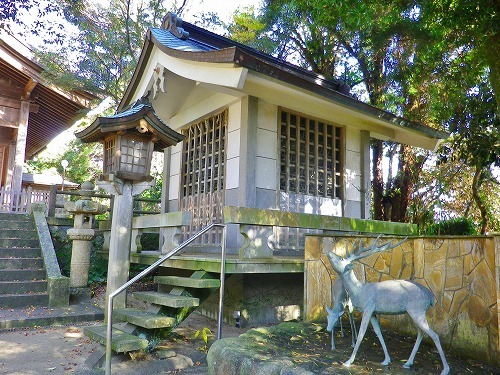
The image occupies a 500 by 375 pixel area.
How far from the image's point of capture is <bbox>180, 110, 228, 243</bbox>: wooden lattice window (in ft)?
24.7

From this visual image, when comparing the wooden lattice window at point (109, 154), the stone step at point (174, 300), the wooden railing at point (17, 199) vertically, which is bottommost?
the stone step at point (174, 300)

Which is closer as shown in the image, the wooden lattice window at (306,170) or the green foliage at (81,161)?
the wooden lattice window at (306,170)

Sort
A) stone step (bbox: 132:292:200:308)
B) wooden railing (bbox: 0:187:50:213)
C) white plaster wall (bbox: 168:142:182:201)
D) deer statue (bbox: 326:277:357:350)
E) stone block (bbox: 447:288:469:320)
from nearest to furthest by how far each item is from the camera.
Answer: deer statue (bbox: 326:277:357:350) < stone block (bbox: 447:288:469:320) < stone step (bbox: 132:292:200:308) < white plaster wall (bbox: 168:142:182:201) < wooden railing (bbox: 0:187:50:213)

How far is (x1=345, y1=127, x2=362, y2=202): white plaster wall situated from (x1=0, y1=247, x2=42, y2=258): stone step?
619 cm

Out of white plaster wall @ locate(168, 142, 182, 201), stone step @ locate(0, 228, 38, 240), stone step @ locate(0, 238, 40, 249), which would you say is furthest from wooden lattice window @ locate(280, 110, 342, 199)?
stone step @ locate(0, 228, 38, 240)

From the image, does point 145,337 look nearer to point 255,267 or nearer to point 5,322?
point 255,267

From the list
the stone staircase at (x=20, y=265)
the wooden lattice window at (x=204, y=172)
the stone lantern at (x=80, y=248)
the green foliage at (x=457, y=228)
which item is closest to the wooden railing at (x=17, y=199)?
the stone staircase at (x=20, y=265)

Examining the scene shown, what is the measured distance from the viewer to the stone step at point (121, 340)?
441cm

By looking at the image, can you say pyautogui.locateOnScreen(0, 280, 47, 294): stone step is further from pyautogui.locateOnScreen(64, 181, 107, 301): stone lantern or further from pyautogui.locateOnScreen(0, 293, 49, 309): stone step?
pyautogui.locateOnScreen(64, 181, 107, 301): stone lantern

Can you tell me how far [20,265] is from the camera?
7.40 m

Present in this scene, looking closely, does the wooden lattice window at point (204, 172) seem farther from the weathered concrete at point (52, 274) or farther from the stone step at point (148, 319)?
the stone step at point (148, 319)

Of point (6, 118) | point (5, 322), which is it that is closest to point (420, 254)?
point (5, 322)

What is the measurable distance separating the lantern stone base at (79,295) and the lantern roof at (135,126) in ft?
9.38

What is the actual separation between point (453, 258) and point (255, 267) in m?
2.38
